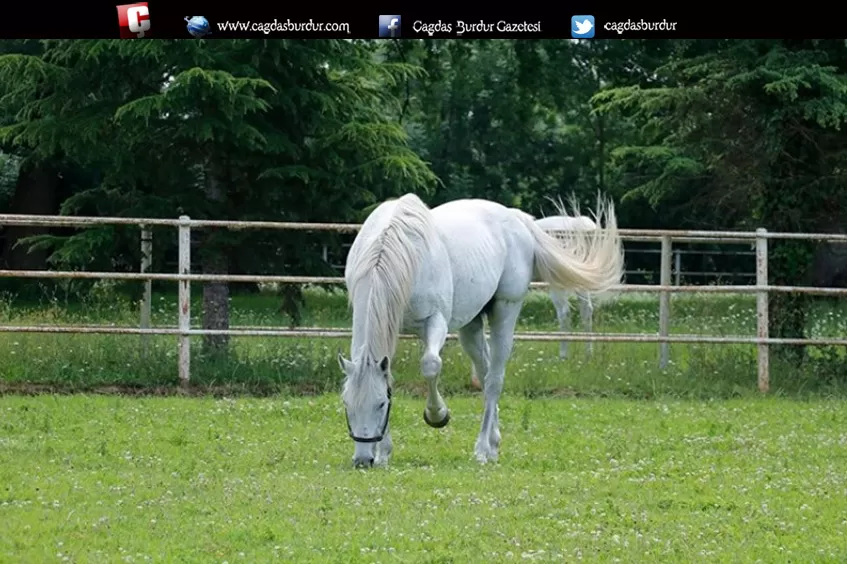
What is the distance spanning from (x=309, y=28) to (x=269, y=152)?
224 inches

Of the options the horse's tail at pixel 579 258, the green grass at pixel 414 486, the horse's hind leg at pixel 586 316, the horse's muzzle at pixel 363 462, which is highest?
the horse's tail at pixel 579 258

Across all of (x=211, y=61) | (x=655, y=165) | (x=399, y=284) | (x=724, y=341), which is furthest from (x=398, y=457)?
(x=655, y=165)

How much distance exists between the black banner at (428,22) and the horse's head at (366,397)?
91.3 inches

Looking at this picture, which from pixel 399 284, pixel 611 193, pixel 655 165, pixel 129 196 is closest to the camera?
pixel 399 284

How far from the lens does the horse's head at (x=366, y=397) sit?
813 cm

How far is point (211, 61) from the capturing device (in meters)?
14.3

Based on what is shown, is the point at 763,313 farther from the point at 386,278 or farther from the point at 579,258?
the point at 386,278

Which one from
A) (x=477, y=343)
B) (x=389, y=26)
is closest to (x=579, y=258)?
(x=477, y=343)

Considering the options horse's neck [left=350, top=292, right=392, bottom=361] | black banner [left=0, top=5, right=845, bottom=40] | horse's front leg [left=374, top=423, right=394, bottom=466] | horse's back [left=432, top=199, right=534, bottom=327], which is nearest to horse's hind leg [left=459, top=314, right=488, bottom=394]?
horse's back [left=432, top=199, right=534, bottom=327]

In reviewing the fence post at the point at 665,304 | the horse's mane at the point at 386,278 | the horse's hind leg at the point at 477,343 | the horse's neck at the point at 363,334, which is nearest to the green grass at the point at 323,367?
the fence post at the point at 665,304

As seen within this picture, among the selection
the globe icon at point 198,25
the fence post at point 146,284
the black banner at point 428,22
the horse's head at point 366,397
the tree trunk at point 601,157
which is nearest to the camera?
the horse's head at point 366,397

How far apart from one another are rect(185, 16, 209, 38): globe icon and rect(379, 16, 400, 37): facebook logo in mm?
1319

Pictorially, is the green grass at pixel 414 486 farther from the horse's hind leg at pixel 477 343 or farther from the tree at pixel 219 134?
the tree at pixel 219 134

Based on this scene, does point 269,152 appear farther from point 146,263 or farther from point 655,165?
point 655,165
